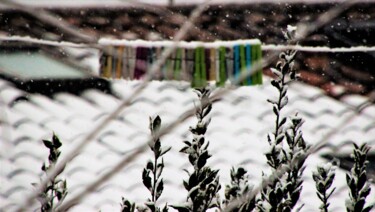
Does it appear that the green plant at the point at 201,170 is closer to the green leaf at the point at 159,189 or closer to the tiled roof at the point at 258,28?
the green leaf at the point at 159,189

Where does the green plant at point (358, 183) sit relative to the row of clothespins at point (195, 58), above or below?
below

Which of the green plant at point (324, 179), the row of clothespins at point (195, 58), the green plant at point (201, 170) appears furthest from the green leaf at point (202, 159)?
the row of clothespins at point (195, 58)

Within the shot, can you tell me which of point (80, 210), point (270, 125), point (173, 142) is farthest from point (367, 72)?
point (80, 210)

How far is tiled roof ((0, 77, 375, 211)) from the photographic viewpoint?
7.26ft

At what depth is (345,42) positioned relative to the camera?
281cm

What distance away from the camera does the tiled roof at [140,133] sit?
221cm

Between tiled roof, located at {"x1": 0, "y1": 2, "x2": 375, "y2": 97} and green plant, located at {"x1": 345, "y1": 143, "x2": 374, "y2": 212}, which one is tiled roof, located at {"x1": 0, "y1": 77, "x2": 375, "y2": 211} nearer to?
tiled roof, located at {"x1": 0, "y1": 2, "x2": 375, "y2": 97}

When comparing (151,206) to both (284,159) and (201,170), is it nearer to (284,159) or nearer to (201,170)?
(201,170)

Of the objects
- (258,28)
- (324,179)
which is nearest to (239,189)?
(324,179)

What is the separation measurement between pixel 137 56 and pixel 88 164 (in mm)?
700

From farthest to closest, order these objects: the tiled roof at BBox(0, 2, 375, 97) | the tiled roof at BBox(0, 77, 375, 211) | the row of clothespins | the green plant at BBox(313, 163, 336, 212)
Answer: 1. the tiled roof at BBox(0, 2, 375, 97)
2. the row of clothespins
3. the tiled roof at BBox(0, 77, 375, 211)
4. the green plant at BBox(313, 163, 336, 212)

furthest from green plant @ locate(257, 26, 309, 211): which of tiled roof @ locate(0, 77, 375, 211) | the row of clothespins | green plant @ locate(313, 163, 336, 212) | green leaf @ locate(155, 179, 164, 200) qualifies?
the row of clothespins

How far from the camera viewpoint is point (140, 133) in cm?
250

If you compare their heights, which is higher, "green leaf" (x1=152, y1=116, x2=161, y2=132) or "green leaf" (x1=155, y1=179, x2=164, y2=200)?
"green leaf" (x1=152, y1=116, x2=161, y2=132)
